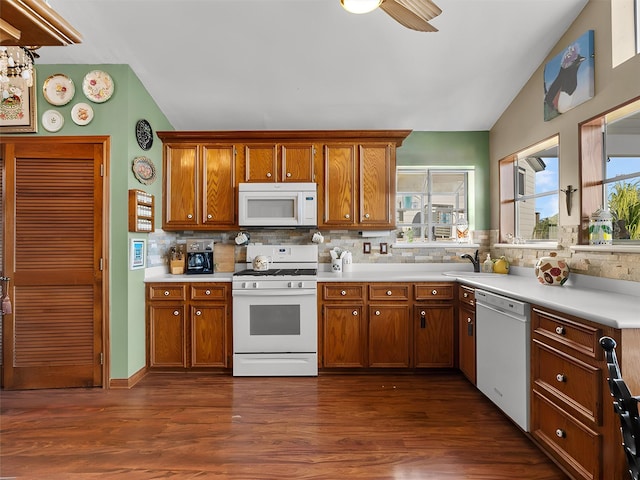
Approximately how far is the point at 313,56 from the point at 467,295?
92.6 inches

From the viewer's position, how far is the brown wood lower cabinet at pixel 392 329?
10.2 feet

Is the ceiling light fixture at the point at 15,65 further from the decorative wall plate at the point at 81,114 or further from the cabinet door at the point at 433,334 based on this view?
the cabinet door at the point at 433,334

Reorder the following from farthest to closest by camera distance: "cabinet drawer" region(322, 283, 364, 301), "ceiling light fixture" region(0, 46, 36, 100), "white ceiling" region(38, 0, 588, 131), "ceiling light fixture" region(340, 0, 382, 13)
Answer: "cabinet drawer" region(322, 283, 364, 301) < "white ceiling" region(38, 0, 588, 131) < "ceiling light fixture" region(340, 0, 382, 13) < "ceiling light fixture" region(0, 46, 36, 100)

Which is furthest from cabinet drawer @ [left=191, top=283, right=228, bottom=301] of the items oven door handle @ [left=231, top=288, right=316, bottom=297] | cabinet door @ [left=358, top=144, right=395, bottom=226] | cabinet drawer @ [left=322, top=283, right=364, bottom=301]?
cabinet door @ [left=358, top=144, right=395, bottom=226]

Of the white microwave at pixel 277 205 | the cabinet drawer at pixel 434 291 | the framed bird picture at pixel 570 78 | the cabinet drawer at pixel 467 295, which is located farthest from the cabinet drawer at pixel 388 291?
the framed bird picture at pixel 570 78

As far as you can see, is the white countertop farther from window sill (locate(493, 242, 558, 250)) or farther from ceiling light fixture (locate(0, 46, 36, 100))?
ceiling light fixture (locate(0, 46, 36, 100))

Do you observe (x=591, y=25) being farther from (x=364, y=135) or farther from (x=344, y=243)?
(x=344, y=243)

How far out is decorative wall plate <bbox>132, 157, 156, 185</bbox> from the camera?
2990 mm

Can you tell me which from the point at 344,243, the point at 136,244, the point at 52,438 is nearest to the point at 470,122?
the point at 344,243

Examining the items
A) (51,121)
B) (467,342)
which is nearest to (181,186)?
(51,121)

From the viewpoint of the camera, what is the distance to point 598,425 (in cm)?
154

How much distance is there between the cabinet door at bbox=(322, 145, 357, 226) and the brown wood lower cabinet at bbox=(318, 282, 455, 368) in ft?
2.49

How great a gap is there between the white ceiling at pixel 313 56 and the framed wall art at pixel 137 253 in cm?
137

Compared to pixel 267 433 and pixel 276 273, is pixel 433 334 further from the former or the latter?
pixel 267 433
